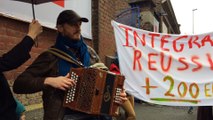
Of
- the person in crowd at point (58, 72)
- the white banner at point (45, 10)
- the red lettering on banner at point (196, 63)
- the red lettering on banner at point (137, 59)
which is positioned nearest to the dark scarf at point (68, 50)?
the person in crowd at point (58, 72)

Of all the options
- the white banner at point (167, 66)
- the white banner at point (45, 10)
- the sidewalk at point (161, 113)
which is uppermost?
the white banner at point (45, 10)

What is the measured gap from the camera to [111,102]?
7.46 feet

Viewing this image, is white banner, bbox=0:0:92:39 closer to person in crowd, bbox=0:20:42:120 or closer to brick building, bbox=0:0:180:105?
brick building, bbox=0:0:180:105

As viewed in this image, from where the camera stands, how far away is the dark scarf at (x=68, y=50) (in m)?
2.35

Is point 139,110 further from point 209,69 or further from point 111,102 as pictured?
point 111,102

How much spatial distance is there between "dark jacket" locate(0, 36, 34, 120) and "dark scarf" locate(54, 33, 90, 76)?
300 millimetres

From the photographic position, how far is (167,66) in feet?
13.5

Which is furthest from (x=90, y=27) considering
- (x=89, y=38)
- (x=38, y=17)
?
(x=38, y=17)

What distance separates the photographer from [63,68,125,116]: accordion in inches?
85.5

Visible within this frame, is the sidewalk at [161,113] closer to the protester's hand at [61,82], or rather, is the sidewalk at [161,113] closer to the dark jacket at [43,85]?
the dark jacket at [43,85]

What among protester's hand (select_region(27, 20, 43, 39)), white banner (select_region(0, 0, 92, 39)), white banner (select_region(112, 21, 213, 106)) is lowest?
white banner (select_region(112, 21, 213, 106))

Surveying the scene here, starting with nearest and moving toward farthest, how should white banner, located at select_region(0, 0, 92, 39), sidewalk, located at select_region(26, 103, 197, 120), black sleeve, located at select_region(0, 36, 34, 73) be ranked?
black sleeve, located at select_region(0, 36, 34, 73) → white banner, located at select_region(0, 0, 92, 39) → sidewalk, located at select_region(26, 103, 197, 120)

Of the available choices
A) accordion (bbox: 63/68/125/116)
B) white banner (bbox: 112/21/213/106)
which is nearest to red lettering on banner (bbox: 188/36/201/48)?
white banner (bbox: 112/21/213/106)

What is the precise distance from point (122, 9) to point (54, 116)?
23.5 ft
